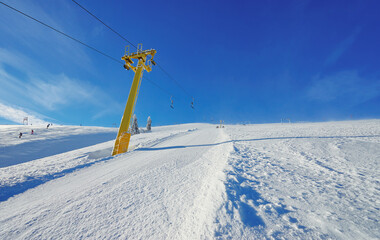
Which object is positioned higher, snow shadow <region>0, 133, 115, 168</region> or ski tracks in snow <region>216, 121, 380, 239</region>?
ski tracks in snow <region>216, 121, 380, 239</region>

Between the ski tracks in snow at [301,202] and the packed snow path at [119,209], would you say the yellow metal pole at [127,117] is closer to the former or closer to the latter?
the packed snow path at [119,209]

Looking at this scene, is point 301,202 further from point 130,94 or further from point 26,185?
point 130,94

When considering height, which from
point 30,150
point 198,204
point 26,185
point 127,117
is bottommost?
point 30,150

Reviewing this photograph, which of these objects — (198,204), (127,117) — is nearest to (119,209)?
(198,204)

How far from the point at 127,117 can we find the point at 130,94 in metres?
1.94

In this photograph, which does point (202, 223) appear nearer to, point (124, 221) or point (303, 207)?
point (124, 221)

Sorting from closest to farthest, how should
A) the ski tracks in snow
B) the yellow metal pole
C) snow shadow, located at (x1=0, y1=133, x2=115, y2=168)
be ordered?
1. the ski tracks in snow
2. the yellow metal pole
3. snow shadow, located at (x1=0, y1=133, x2=115, y2=168)

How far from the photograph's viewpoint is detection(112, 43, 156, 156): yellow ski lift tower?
9.40m

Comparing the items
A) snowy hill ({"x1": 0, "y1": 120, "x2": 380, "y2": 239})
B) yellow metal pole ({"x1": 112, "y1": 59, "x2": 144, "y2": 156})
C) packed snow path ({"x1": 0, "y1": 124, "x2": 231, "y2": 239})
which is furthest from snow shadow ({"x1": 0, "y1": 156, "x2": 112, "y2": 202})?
yellow metal pole ({"x1": 112, "y1": 59, "x2": 144, "y2": 156})

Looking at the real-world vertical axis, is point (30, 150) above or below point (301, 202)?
below

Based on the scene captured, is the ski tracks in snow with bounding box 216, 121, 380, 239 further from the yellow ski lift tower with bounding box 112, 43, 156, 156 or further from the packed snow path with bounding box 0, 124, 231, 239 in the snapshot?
the yellow ski lift tower with bounding box 112, 43, 156, 156

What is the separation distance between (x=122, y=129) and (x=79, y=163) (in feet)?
14.3

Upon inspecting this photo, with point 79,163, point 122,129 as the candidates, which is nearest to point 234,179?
point 79,163

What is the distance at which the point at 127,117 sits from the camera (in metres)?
10.8
